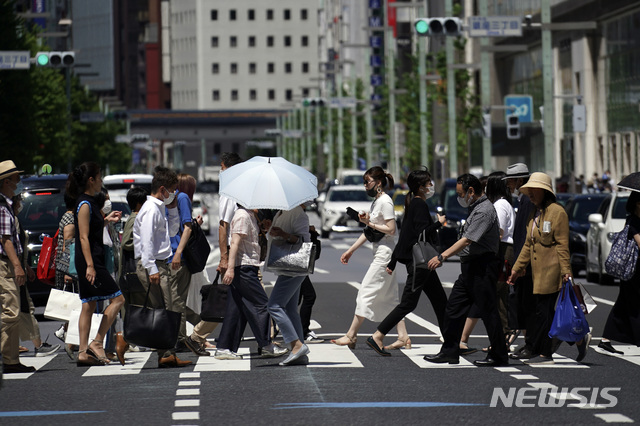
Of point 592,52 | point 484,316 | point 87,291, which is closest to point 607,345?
point 484,316

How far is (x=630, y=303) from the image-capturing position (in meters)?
13.7

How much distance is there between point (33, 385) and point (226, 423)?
2.86 meters

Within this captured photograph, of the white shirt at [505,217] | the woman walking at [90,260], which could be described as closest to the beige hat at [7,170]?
the woman walking at [90,260]

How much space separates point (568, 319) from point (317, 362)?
87.2 inches

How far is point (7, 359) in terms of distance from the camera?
13125 mm

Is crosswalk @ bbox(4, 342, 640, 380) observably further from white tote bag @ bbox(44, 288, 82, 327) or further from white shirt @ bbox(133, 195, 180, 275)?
white shirt @ bbox(133, 195, 180, 275)

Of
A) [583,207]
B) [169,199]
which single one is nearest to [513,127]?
[583,207]

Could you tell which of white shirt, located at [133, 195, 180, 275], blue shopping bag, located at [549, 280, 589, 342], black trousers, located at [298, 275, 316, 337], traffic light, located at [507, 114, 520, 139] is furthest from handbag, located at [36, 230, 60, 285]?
traffic light, located at [507, 114, 520, 139]

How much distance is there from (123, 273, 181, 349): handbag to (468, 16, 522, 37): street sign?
73.6ft

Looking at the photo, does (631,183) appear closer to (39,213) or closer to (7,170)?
(7,170)

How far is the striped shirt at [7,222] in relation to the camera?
12.9m

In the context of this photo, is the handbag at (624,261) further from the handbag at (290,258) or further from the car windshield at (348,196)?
the car windshield at (348,196)

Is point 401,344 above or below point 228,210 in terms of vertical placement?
below

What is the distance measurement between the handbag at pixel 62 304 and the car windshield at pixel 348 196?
33050 millimetres
